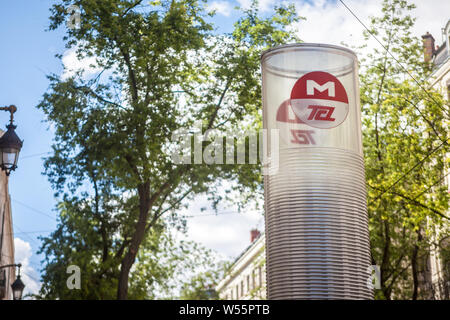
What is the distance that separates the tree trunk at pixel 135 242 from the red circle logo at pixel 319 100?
13252mm

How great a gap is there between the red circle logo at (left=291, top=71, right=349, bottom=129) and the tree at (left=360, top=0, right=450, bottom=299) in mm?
11746

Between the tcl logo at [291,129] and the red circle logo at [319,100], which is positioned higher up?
the red circle logo at [319,100]

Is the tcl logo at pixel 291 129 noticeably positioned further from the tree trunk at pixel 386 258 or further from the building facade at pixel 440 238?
the building facade at pixel 440 238

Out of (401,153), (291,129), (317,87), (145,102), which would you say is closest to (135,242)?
(145,102)

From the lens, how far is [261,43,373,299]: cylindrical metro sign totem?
28.3 ft

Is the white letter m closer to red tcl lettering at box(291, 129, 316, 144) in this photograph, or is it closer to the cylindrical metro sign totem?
the cylindrical metro sign totem

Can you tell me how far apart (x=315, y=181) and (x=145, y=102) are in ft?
A: 47.8

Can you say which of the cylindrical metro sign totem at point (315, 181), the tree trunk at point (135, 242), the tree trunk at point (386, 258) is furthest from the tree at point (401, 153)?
the cylindrical metro sign totem at point (315, 181)

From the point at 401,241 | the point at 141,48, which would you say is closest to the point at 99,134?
the point at 141,48

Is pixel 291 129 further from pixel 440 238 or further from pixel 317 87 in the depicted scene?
pixel 440 238

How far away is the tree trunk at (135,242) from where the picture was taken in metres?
21.3

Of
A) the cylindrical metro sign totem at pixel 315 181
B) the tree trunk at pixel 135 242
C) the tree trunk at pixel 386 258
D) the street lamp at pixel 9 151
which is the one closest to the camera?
the cylindrical metro sign totem at pixel 315 181

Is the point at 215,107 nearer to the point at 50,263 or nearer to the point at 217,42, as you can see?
the point at 217,42

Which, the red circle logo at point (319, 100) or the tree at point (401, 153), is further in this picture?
the tree at point (401, 153)
